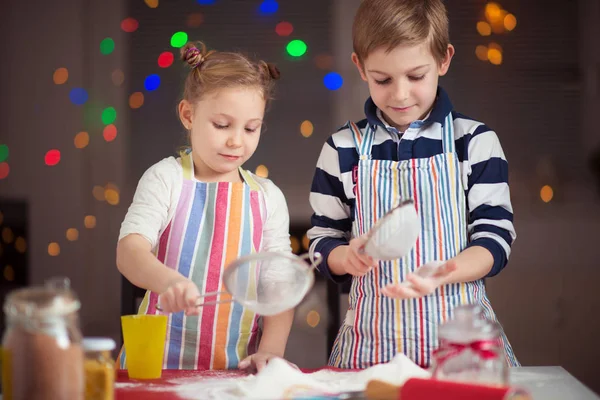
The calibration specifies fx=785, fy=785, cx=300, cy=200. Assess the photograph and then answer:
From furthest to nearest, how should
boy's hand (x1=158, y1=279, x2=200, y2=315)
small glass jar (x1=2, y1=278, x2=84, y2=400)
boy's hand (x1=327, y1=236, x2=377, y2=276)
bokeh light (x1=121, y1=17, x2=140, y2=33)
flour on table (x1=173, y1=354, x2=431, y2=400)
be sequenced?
bokeh light (x1=121, y1=17, x2=140, y2=33)
boy's hand (x1=327, y1=236, x2=377, y2=276)
boy's hand (x1=158, y1=279, x2=200, y2=315)
flour on table (x1=173, y1=354, x2=431, y2=400)
small glass jar (x1=2, y1=278, x2=84, y2=400)

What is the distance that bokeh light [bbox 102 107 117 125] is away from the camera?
3.02 m

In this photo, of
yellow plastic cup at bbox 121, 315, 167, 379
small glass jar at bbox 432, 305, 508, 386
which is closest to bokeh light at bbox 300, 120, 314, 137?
yellow plastic cup at bbox 121, 315, 167, 379

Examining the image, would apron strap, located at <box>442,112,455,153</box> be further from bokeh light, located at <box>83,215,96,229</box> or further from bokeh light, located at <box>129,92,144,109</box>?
bokeh light, located at <box>83,215,96,229</box>

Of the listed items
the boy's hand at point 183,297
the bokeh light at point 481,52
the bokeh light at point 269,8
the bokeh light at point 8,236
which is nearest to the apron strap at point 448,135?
the boy's hand at point 183,297

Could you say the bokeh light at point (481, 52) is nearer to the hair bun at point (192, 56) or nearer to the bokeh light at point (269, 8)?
the bokeh light at point (269, 8)

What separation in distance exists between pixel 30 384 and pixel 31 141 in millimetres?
2347

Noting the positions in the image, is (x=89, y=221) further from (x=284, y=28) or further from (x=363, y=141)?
(x=363, y=141)

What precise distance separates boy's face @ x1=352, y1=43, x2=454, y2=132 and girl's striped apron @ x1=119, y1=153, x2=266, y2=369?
1.14 ft

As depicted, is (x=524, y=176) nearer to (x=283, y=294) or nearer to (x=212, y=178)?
(x=212, y=178)

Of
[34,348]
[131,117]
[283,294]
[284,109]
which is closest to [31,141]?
[131,117]

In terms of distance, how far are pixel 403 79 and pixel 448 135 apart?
167 mm

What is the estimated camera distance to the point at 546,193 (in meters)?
2.94

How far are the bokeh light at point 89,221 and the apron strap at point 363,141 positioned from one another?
1688mm

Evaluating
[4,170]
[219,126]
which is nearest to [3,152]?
[4,170]
